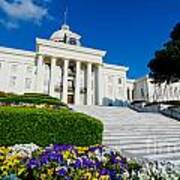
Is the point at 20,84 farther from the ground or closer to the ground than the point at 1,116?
farther from the ground

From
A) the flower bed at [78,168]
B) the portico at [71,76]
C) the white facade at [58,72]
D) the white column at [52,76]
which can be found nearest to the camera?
the flower bed at [78,168]

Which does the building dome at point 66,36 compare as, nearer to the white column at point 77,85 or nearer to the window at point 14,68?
the white column at point 77,85

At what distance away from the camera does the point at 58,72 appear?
41031 millimetres

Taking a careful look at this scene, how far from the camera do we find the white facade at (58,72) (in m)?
38.1

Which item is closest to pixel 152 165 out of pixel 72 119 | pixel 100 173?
pixel 100 173

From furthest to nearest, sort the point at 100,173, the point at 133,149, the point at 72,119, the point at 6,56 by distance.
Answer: the point at 6,56 < the point at 133,149 < the point at 72,119 < the point at 100,173

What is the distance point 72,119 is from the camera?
7078mm

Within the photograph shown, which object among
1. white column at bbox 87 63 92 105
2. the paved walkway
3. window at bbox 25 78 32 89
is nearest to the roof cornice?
white column at bbox 87 63 92 105

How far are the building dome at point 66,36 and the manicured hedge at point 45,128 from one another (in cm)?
4176

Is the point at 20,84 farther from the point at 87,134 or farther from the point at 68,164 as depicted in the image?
the point at 68,164

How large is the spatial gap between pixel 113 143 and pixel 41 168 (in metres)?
6.21

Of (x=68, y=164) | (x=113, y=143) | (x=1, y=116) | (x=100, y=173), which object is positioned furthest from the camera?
(x=113, y=143)

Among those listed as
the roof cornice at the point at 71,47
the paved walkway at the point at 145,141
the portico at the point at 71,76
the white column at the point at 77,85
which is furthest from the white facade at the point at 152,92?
the paved walkway at the point at 145,141

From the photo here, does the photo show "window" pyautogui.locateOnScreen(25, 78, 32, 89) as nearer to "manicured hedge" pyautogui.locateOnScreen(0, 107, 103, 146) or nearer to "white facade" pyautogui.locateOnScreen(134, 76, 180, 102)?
"white facade" pyautogui.locateOnScreen(134, 76, 180, 102)
